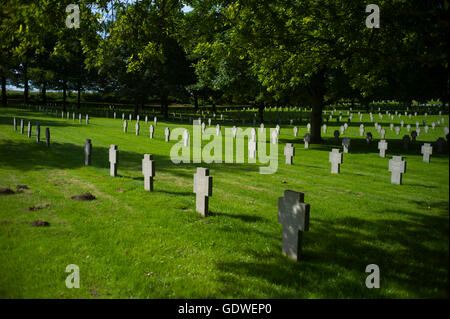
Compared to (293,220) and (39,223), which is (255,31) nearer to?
(293,220)

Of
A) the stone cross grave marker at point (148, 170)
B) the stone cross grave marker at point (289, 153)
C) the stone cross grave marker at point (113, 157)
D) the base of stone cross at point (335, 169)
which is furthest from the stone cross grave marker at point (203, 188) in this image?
the stone cross grave marker at point (289, 153)

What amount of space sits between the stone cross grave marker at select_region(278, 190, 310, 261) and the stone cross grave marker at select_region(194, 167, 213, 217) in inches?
86.4

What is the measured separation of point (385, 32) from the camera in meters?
8.11

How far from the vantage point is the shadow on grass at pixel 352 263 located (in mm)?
4117

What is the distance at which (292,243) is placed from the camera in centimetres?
520

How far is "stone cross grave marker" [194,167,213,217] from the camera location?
7164 millimetres

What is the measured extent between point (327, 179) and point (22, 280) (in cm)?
1005

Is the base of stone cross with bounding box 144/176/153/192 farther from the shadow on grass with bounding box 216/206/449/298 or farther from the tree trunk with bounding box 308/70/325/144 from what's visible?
the tree trunk with bounding box 308/70/325/144

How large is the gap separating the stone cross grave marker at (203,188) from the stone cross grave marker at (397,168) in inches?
290

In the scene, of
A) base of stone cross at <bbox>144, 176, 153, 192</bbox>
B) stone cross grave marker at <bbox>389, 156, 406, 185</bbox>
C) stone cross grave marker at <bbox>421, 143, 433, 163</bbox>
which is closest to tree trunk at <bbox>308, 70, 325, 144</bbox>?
stone cross grave marker at <bbox>421, 143, 433, 163</bbox>

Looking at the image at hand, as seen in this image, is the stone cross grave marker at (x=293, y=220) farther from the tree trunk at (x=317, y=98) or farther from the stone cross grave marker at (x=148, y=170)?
the tree trunk at (x=317, y=98)

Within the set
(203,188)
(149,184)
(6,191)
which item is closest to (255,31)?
(203,188)
